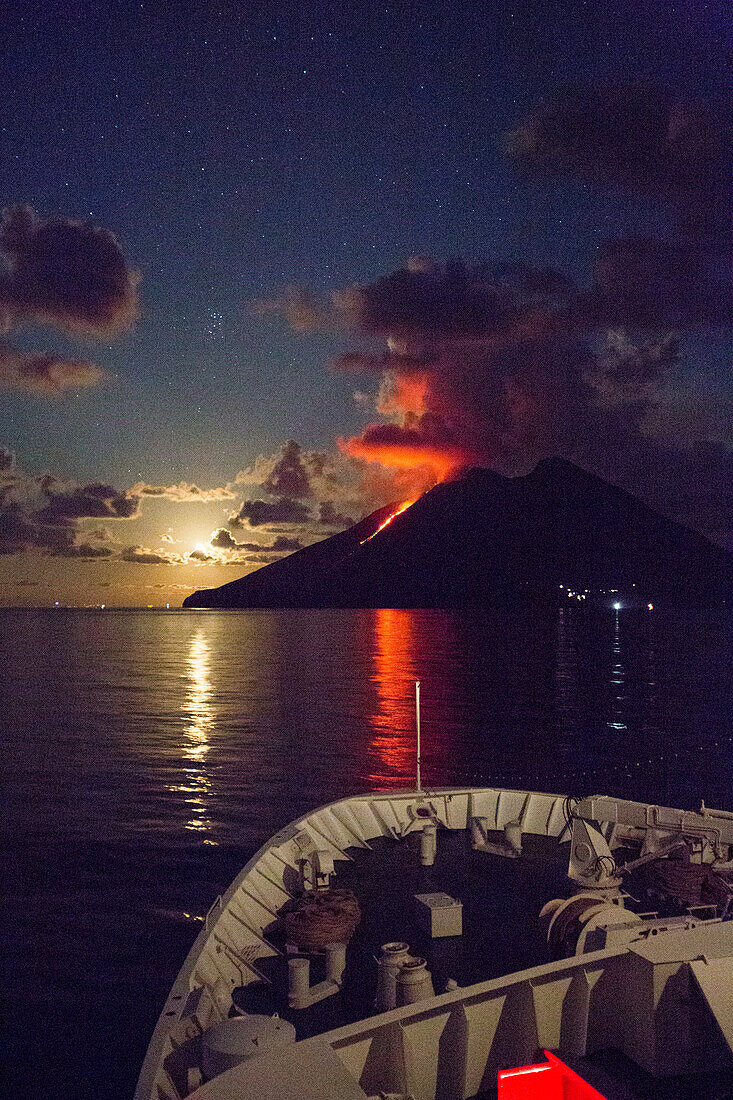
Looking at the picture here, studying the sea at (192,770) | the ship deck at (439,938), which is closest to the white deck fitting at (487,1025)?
the ship deck at (439,938)

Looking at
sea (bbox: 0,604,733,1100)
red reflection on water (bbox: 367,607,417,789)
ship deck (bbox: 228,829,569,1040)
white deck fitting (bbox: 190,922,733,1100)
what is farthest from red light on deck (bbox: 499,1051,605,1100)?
red reflection on water (bbox: 367,607,417,789)

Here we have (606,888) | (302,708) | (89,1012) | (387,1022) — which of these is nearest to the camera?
(387,1022)

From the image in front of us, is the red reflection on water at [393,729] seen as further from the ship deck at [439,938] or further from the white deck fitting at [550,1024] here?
the white deck fitting at [550,1024]

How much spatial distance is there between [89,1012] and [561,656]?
155278mm

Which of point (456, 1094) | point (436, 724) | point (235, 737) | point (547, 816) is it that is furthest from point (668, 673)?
point (456, 1094)

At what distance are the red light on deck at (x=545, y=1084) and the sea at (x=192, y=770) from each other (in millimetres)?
11814

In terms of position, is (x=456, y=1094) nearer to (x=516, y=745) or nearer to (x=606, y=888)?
(x=606, y=888)

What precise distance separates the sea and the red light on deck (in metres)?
11.8

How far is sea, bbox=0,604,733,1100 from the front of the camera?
2203cm

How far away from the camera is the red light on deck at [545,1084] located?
349 inches

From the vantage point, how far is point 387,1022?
944cm

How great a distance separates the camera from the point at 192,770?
188 feet

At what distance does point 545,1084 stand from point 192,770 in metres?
50.9

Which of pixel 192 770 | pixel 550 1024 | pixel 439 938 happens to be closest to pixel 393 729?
pixel 192 770
